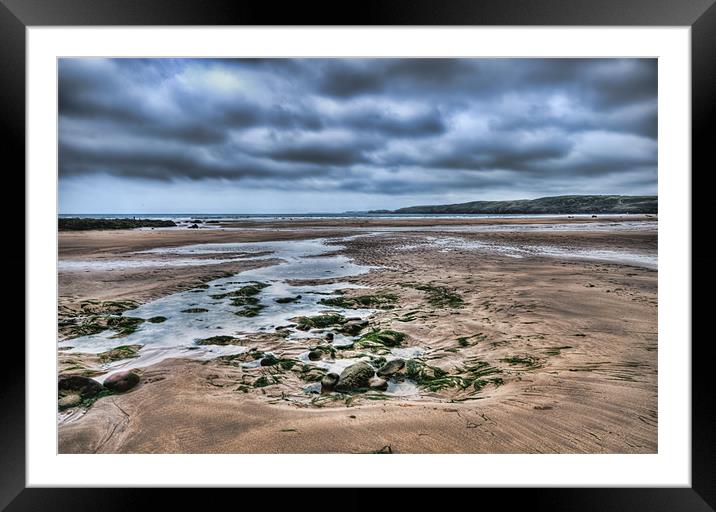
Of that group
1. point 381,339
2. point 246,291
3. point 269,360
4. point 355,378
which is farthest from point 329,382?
point 246,291

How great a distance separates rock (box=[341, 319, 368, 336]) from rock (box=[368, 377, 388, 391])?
3.96 ft

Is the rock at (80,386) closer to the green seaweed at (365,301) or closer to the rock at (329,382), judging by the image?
the rock at (329,382)

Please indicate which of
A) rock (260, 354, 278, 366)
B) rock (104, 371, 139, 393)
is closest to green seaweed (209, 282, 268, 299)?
rock (260, 354, 278, 366)

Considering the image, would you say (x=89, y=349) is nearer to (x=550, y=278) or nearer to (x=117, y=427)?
(x=117, y=427)

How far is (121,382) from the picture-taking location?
261cm

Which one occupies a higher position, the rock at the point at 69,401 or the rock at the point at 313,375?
the rock at the point at 69,401

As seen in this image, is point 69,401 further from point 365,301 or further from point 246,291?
point 365,301

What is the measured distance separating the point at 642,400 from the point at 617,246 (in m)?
11.3

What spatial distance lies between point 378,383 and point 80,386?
7.84ft
